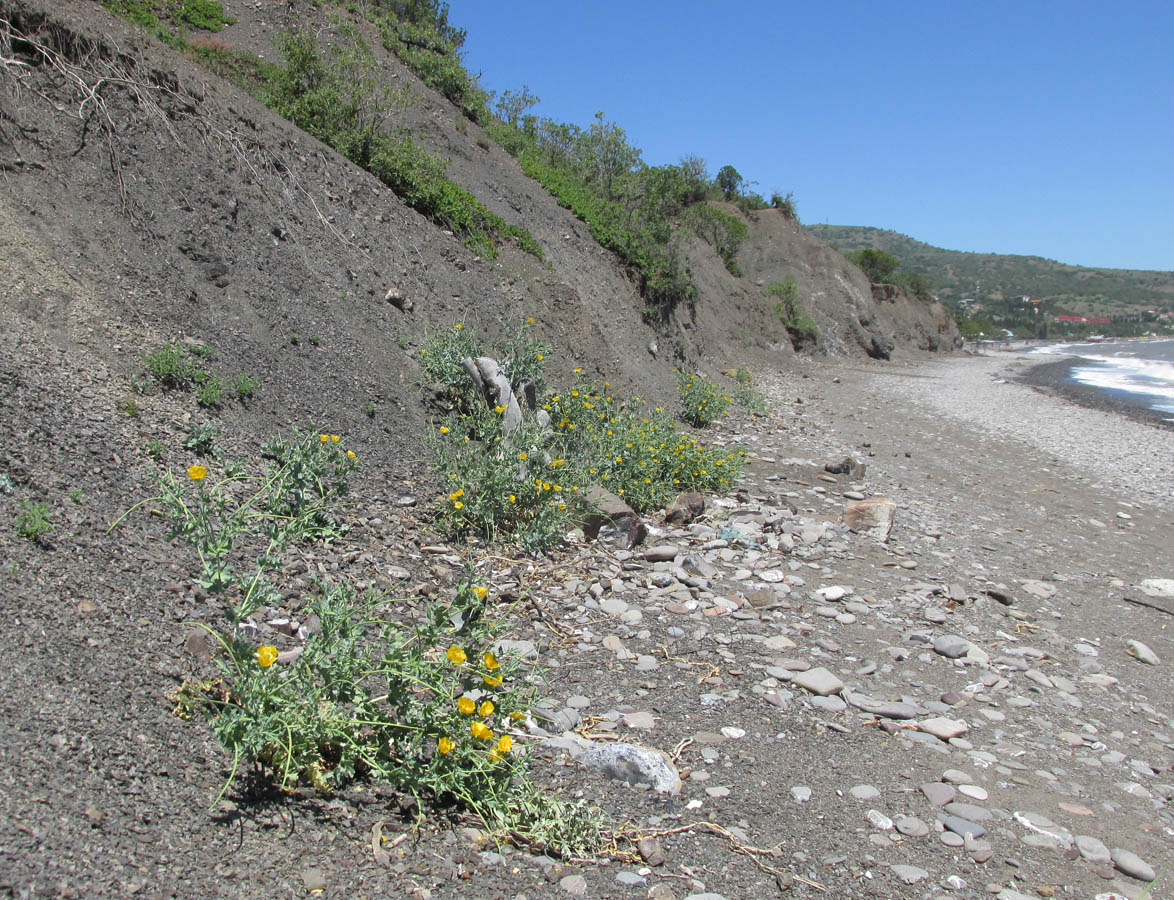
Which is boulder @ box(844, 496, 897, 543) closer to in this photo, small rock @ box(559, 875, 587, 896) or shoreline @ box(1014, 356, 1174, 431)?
small rock @ box(559, 875, 587, 896)

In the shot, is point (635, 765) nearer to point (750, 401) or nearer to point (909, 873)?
point (909, 873)

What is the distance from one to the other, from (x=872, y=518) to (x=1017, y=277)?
185 meters

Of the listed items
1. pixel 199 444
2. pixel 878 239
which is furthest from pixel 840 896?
pixel 878 239

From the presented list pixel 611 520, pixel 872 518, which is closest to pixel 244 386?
pixel 611 520

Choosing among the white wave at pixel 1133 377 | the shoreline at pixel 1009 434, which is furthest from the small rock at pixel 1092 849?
the white wave at pixel 1133 377

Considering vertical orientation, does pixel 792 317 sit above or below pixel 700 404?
above

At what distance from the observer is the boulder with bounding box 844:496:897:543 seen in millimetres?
6859

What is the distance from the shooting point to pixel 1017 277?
6506 inches

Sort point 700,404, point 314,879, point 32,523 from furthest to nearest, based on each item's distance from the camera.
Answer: point 700,404
point 32,523
point 314,879

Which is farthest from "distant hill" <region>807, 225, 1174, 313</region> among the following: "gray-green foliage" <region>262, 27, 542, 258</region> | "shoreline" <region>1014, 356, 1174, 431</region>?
"gray-green foliage" <region>262, 27, 542, 258</region>

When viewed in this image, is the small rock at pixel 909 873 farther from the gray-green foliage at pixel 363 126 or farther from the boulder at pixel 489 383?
the gray-green foliage at pixel 363 126

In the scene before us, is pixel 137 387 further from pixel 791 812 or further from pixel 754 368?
pixel 754 368

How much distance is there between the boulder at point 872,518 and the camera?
686cm

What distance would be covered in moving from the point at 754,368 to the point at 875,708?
16.4m
